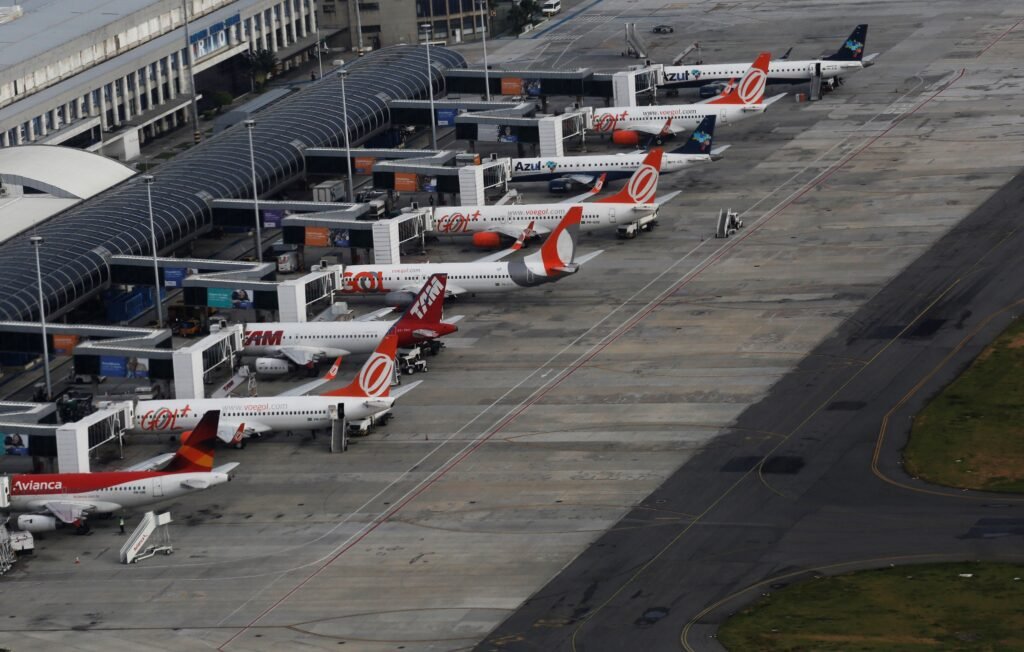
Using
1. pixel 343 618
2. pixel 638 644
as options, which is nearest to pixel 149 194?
pixel 343 618

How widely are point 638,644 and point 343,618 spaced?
49.8 feet

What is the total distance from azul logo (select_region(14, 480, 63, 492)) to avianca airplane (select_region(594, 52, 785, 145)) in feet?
304

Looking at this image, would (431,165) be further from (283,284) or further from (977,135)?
(977,135)

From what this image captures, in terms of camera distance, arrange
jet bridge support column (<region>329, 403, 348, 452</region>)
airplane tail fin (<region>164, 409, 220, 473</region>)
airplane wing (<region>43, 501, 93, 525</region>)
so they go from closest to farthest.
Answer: airplane tail fin (<region>164, 409, 220, 473</region>) → airplane wing (<region>43, 501, 93, 525</region>) → jet bridge support column (<region>329, 403, 348, 452</region>)

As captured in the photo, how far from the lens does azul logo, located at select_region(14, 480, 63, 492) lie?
11419 cm

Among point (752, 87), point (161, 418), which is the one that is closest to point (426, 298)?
point (161, 418)

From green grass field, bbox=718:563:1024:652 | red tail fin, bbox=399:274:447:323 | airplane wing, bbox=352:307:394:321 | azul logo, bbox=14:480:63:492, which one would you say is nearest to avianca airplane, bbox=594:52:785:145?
airplane wing, bbox=352:307:394:321

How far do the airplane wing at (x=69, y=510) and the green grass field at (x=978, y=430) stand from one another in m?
46.3

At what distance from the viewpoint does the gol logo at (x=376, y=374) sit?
121875mm

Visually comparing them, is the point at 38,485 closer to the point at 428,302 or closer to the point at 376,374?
the point at 376,374

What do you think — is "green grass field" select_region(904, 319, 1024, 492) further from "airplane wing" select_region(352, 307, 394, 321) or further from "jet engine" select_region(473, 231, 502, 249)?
"jet engine" select_region(473, 231, 502, 249)

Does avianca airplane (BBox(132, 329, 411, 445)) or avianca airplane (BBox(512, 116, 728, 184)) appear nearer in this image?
avianca airplane (BBox(132, 329, 411, 445))

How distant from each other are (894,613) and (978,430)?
25359mm

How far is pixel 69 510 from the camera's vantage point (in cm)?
11350
